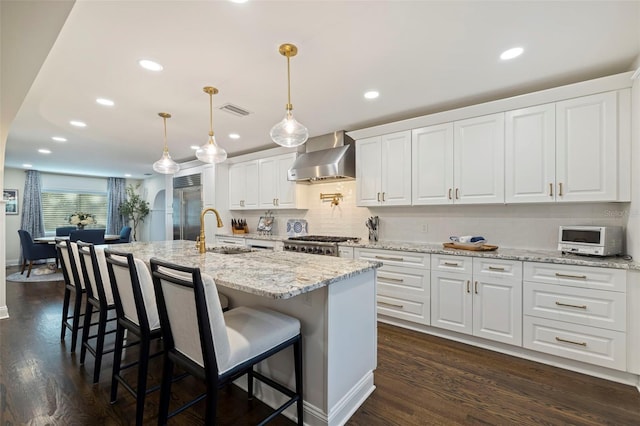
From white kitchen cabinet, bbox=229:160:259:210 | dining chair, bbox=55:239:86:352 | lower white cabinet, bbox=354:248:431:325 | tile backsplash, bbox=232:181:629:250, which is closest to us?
dining chair, bbox=55:239:86:352

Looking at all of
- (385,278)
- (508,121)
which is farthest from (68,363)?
(508,121)

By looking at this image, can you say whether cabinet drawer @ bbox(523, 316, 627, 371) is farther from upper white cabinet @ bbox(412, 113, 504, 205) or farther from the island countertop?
the island countertop

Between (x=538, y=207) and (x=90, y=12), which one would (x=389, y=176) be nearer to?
(x=538, y=207)

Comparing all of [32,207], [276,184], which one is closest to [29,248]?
[32,207]

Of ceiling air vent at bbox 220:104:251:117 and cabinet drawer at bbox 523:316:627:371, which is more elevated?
ceiling air vent at bbox 220:104:251:117

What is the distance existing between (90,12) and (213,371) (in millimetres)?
2097

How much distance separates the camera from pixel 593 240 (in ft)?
7.63

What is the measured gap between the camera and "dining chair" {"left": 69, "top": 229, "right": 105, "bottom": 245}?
19.7ft

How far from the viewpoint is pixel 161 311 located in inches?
56.3

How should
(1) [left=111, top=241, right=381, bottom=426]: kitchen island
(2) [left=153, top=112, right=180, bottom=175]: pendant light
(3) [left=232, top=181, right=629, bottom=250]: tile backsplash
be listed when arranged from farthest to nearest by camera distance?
(2) [left=153, top=112, right=180, bottom=175]: pendant light < (3) [left=232, top=181, right=629, bottom=250]: tile backsplash < (1) [left=111, top=241, right=381, bottom=426]: kitchen island

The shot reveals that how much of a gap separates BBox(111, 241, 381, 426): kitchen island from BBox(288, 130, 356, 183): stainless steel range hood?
1974 millimetres

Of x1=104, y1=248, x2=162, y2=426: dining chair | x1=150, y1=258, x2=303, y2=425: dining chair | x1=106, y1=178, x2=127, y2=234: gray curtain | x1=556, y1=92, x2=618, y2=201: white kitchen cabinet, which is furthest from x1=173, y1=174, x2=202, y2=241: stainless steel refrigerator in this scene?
x1=556, y1=92, x2=618, y2=201: white kitchen cabinet

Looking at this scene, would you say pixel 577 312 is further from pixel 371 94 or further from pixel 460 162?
pixel 371 94

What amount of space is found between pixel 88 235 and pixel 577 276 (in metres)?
7.99
